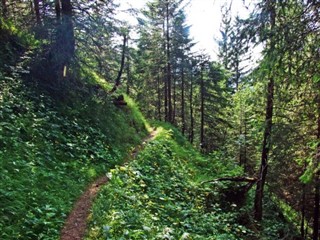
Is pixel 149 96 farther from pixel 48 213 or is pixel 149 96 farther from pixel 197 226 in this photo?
pixel 48 213

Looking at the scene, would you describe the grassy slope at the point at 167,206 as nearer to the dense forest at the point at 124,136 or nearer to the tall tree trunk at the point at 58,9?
the dense forest at the point at 124,136

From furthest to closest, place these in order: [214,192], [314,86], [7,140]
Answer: [214,192]
[7,140]
[314,86]

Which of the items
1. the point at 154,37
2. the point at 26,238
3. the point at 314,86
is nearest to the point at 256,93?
the point at 314,86

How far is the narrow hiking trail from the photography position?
22.5ft

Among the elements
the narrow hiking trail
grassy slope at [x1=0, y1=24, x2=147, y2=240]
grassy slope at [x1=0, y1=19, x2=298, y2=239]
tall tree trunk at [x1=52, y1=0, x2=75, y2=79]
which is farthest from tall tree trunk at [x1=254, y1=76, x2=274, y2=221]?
tall tree trunk at [x1=52, y1=0, x2=75, y2=79]

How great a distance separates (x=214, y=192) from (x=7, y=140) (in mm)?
9155

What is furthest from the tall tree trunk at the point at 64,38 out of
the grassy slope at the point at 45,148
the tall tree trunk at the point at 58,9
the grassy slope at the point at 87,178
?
the grassy slope at the point at 87,178

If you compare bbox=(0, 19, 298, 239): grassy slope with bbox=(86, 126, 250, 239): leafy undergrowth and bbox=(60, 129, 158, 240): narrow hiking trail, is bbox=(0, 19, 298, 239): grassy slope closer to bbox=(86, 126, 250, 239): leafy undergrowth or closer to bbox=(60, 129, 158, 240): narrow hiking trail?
bbox=(86, 126, 250, 239): leafy undergrowth

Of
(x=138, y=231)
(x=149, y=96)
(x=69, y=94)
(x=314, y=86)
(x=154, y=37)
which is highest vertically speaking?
(x=154, y=37)

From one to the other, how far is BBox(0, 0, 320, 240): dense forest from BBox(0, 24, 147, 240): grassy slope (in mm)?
42

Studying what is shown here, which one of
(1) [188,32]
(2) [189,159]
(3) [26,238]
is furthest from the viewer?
(1) [188,32]

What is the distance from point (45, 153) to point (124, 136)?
273 inches

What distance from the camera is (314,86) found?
25.1ft

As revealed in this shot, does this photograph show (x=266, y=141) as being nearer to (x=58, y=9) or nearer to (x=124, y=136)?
(x=124, y=136)
